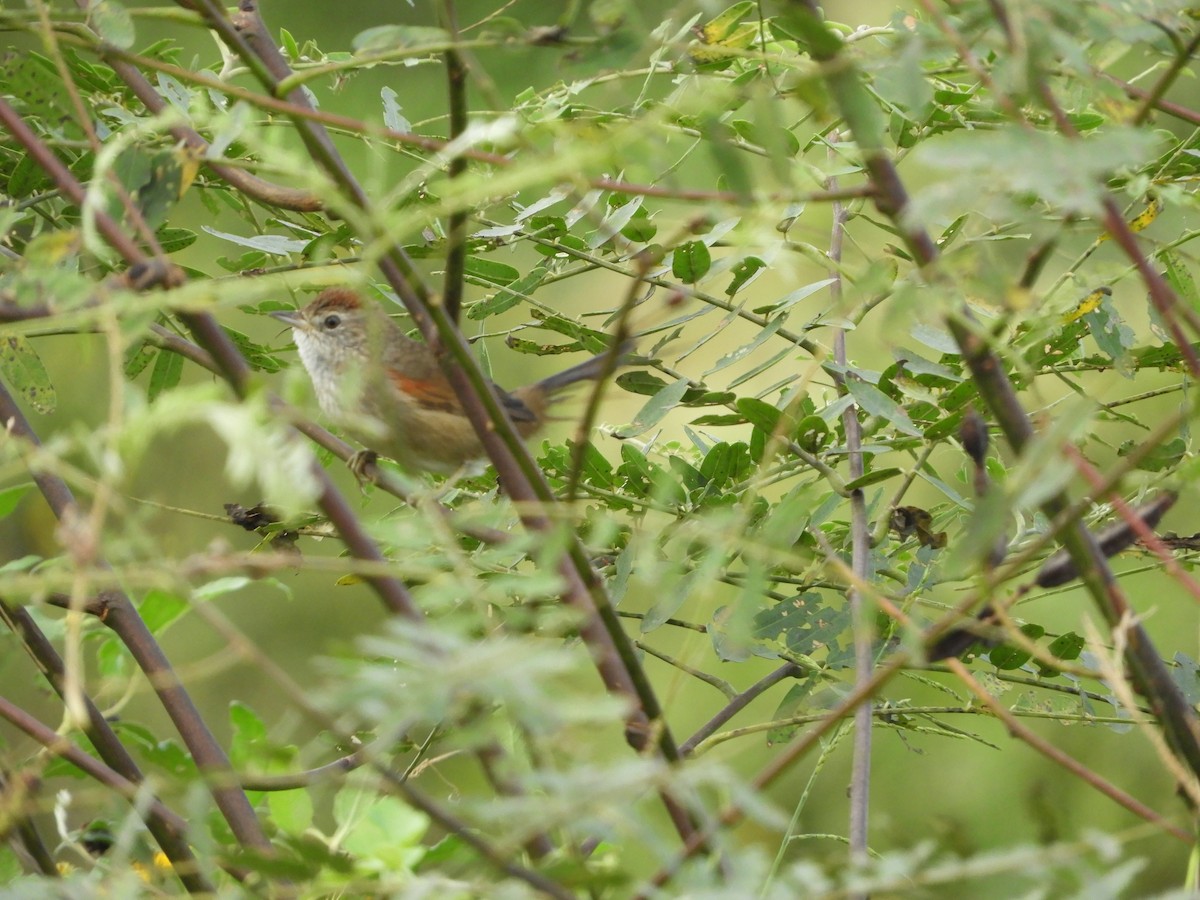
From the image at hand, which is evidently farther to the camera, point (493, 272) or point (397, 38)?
point (493, 272)

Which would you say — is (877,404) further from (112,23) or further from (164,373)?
(164,373)

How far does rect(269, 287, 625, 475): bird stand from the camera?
333 cm

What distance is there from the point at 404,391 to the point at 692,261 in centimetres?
187

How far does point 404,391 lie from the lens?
3717 millimetres

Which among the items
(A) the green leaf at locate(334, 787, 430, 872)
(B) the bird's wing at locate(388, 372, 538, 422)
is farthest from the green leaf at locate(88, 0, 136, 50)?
(B) the bird's wing at locate(388, 372, 538, 422)

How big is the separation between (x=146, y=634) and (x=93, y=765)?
1.60 ft

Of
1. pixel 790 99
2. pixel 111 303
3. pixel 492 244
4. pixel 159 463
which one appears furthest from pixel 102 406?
pixel 111 303

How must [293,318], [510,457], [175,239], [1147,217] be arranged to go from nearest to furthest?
[510,457] < [1147,217] < [175,239] < [293,318]

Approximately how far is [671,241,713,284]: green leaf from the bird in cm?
113

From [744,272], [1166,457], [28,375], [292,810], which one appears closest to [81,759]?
[292,810]

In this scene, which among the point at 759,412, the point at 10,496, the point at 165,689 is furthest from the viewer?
the point at 759,412

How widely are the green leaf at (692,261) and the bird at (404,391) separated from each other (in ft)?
3.71

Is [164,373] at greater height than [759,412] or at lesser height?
lesser

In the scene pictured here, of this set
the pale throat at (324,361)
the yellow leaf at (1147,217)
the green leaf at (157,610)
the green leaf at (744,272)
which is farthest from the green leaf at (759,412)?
the pale throat at (324,361)
